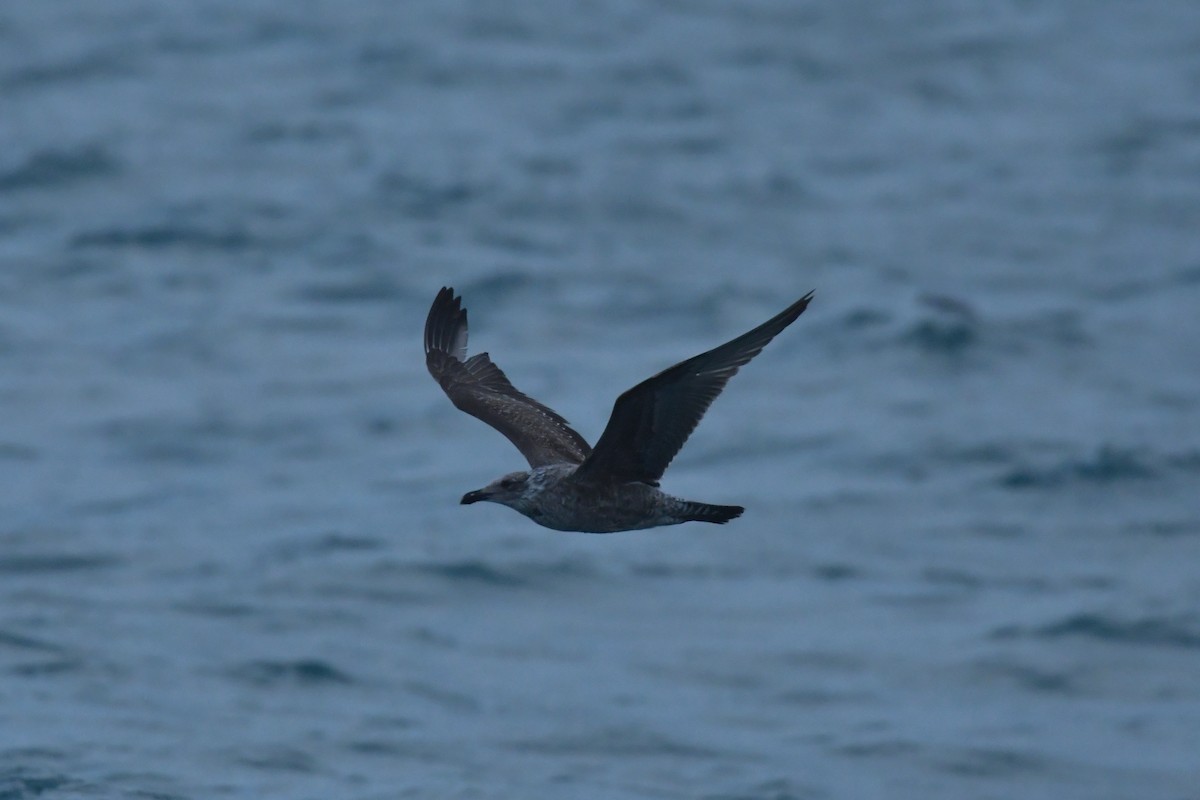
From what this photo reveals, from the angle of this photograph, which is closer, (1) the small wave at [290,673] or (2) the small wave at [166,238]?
(1) the small wave at [290,673]

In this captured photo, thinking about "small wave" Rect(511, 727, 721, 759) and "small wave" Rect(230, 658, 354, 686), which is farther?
"small wave" Rect(230, 658, 354, 686)

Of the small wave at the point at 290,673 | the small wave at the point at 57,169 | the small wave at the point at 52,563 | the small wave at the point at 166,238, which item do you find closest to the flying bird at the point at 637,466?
the small wave at the point at 290,673

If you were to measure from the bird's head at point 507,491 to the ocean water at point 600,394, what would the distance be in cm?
423

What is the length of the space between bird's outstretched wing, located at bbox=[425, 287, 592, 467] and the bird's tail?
1057 millimetres

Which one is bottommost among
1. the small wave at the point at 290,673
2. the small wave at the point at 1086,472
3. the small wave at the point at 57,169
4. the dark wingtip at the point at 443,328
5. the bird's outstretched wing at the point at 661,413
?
the small wave at the point at 290,673

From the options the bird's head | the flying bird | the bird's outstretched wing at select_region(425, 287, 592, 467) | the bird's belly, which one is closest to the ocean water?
the bird's outstretched wing at select_region(425, 287, 592, 467)

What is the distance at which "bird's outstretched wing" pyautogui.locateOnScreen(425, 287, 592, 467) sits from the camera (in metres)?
10.4

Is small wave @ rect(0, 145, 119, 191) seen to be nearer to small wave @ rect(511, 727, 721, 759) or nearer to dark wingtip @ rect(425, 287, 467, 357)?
small wave @ rect(511, 727, 721, 759)

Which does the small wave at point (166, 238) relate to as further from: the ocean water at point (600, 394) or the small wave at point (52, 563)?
the small wave at point (52, 563)

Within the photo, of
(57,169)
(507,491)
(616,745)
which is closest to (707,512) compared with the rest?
(507,491)

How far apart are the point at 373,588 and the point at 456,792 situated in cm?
383

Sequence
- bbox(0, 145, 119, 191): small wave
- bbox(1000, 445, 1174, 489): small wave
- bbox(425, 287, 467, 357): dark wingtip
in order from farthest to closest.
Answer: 1. bbox(0, 145, 119, 191): small wave
2. bbox(1000, 445, 1174, 489): small wave
3. bbox(425, 287, 467, 357): dark wingtip

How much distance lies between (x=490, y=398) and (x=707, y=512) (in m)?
2.13

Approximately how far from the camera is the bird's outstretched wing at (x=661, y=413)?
8625 mm
